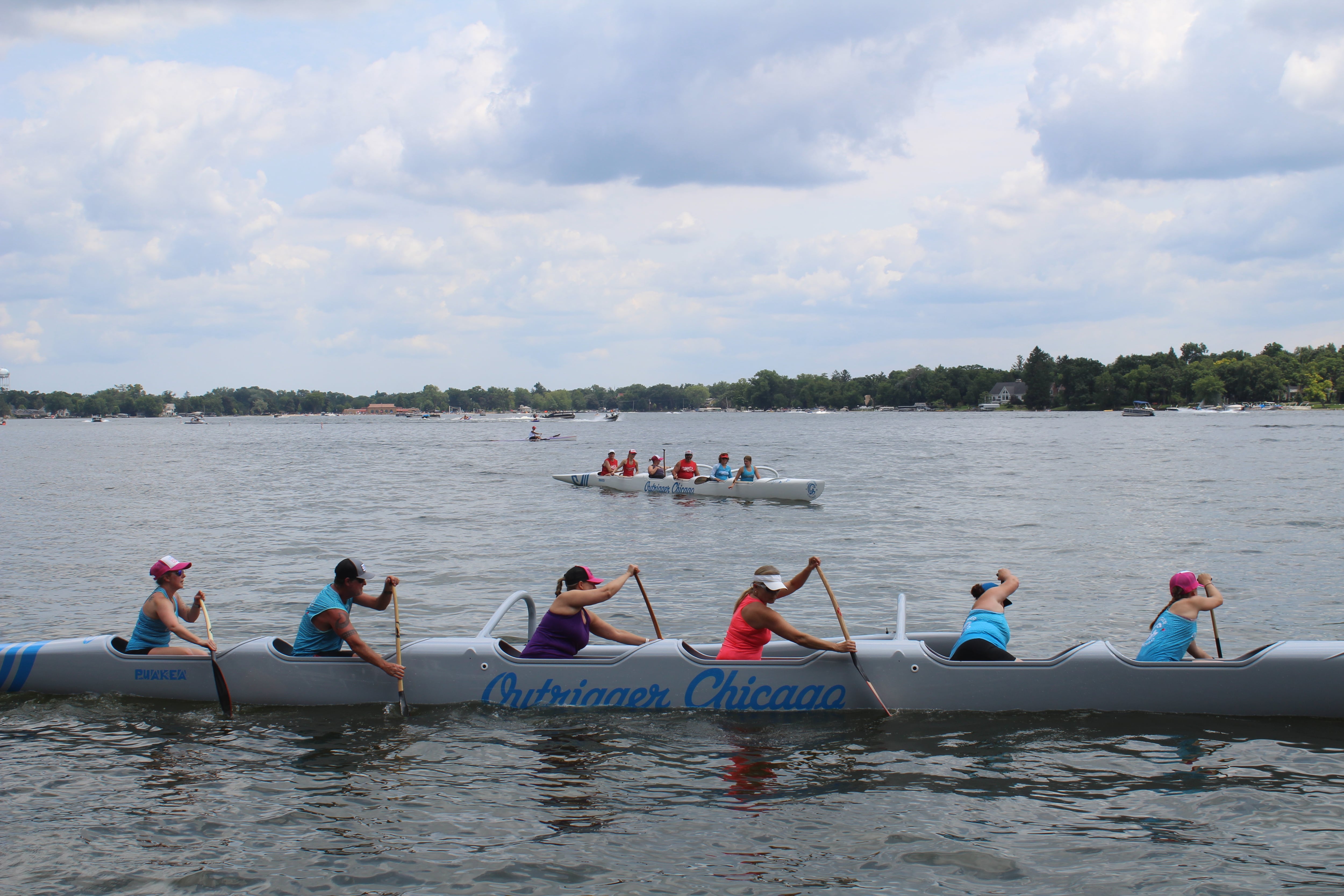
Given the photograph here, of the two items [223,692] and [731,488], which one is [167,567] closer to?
[223,692]

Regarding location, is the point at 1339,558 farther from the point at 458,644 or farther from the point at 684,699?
the point at 458,644

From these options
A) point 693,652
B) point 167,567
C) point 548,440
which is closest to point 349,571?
point 167,567

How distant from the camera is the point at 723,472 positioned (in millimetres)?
31812

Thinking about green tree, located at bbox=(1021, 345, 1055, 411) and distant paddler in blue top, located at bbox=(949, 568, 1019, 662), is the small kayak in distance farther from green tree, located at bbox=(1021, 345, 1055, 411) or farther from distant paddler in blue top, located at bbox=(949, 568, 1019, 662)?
green tree, located at bbox=(1021, 345, 1055, 411)

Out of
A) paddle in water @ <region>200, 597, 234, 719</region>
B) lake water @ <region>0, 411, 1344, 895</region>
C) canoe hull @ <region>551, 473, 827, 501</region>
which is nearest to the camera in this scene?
lake water @ <region>0, 411, 1344, 895</region>

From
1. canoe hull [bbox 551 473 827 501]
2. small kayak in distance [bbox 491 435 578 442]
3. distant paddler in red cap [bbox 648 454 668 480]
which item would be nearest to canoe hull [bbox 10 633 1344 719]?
canoe hull [bbox 551 473 827 501]

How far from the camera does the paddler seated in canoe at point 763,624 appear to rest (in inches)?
355

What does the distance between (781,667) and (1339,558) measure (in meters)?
16.1

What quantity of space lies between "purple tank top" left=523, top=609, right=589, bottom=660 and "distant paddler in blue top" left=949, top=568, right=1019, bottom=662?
3.82 meters

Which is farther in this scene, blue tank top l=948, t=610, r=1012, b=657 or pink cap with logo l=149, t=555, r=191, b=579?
pink cap with logo l=149, t=555, r=191, b=579

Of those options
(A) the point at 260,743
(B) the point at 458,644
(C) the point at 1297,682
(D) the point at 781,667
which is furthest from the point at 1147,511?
(A) the point at 260,743

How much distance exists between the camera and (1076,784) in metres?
7.77

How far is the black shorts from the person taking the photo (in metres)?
9.23

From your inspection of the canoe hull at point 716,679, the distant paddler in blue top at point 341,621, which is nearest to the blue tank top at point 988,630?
the canoe hull at point 716,679
